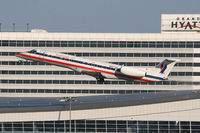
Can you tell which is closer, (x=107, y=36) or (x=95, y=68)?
(x=95, y=68)

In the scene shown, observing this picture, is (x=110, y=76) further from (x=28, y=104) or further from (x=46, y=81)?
(x=46, y=81)

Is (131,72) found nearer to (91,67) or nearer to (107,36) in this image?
(91,67)

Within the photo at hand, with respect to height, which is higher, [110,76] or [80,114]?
[110,76]

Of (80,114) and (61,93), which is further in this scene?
(61,93)

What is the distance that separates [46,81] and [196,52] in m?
43.6

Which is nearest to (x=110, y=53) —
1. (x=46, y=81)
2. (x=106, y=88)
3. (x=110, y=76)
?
(x=106, y=88)

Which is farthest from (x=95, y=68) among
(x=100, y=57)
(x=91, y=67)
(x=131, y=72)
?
(x=100, y=57)

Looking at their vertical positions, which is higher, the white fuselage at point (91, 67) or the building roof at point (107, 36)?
the building roof at point (107, 36)

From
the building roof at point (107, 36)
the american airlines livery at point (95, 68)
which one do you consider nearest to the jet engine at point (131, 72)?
the american airlines livery at point (95, 68)

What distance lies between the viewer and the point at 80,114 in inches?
4218

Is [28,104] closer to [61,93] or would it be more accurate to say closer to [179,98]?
[179,98]

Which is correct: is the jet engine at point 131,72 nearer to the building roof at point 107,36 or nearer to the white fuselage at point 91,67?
the white fuselage at point 91,67

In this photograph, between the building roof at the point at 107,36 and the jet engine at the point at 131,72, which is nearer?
the jet engine at the point at 131,72

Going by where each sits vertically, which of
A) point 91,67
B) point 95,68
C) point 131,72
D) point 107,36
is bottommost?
point 131,72
